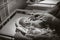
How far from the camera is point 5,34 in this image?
7.84ft

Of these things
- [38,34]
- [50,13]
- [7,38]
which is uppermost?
[50,13]

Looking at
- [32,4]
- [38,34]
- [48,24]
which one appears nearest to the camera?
[38,34]

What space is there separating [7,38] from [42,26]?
0.76 meters

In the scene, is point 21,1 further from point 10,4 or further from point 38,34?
point 38,34

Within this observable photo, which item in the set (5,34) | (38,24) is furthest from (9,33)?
(38,24)

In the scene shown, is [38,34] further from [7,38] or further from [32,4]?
[32,4]

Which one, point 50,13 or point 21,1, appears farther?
point 21,1

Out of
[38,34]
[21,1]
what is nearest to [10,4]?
[21,1]

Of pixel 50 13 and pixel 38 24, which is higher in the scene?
pixel 50 13

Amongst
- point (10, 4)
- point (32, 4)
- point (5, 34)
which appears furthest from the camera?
point (32, 4)

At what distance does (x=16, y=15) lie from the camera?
10.5ft

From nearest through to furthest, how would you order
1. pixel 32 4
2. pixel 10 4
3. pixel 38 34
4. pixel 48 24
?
pixel 38 34
pixel 48 24
pixel 10 4
pixel 32 4

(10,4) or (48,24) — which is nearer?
(48,24)

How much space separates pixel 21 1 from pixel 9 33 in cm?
157
